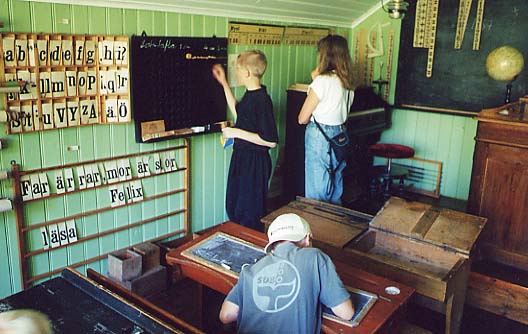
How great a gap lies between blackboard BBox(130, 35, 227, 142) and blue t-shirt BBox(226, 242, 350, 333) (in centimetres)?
195

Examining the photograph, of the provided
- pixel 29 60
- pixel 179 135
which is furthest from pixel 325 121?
pixel 29 60

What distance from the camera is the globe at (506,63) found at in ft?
13.4

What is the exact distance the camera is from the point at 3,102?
2.73m

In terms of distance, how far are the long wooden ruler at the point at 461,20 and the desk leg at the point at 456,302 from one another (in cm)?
323

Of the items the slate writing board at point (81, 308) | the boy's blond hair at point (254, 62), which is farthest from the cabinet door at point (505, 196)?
the slate writing board at point (81, 308)

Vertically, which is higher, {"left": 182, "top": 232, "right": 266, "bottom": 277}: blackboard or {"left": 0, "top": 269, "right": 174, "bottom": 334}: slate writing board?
{"left": 0, "top": 269, "right": 174, "bottom": 334}: slate writing board

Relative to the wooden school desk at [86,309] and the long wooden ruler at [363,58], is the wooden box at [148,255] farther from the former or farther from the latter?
the long wooden ruler at [363,58]

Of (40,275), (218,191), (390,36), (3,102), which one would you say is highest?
(390,36)

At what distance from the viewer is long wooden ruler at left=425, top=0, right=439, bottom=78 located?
5195mm

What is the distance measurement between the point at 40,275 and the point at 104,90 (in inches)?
48.1

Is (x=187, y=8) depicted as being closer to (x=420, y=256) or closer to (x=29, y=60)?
(x=29, y=60)

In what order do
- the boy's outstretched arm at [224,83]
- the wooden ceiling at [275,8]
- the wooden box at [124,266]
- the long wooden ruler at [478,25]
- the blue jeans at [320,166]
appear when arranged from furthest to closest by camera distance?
the long wooden ruler at [478,25] < the boy's outstretched arm at [224,83] < the blue jeans at [320,166] < the wooden ceiling at [275,8] < the wooden box at [124,266]

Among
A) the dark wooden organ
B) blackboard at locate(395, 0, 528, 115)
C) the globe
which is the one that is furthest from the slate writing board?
blackboard at locate(395, 0, 528, 115)

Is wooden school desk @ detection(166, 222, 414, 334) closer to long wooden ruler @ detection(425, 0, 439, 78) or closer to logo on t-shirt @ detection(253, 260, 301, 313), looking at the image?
logo on t-shirt @ detection(253, 260, 301, 313)
